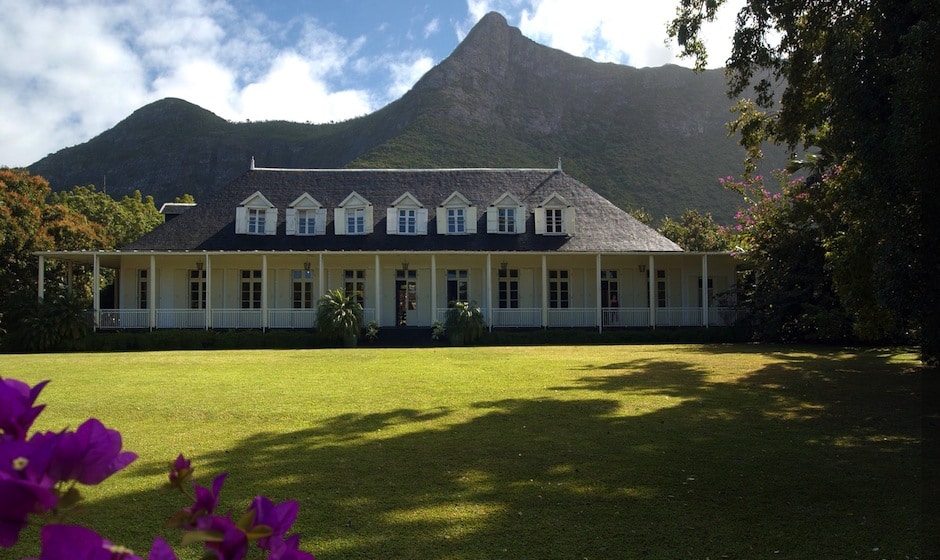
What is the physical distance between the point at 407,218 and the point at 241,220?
7.16 metres

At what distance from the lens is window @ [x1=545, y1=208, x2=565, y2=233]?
30391mm

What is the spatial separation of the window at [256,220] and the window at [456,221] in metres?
8.18

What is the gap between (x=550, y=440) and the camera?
7820mm

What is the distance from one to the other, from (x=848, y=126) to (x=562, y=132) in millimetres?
75167

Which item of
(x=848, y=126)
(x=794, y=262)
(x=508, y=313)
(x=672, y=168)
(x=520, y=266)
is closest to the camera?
(x=848, y=126)

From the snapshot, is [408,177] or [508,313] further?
[408,177]

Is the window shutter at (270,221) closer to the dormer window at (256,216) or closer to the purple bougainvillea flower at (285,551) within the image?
the dormer window at (256,216)

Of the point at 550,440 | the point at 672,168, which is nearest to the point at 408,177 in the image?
the point at 550,440

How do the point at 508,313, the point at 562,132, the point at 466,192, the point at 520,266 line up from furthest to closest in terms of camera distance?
the point at 562,132 → the point at 466,192 → the point at 520,266 → the point at 508,313

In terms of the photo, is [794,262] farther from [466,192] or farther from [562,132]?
[562,132]

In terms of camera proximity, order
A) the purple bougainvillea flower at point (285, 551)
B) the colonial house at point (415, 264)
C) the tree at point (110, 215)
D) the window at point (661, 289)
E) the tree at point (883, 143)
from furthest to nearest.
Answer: the tree at point (110, 215)
the window at point (661, 289)
the colonial house at point (415, 264)
the tree at point (883, 143)
the purple bougainvillea flower at point (285, 551)

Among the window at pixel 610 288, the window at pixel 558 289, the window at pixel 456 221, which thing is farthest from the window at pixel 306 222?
the window at pixel 610 288

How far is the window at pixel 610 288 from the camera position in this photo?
100ft

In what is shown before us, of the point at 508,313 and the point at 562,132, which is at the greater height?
the point at 562,132
